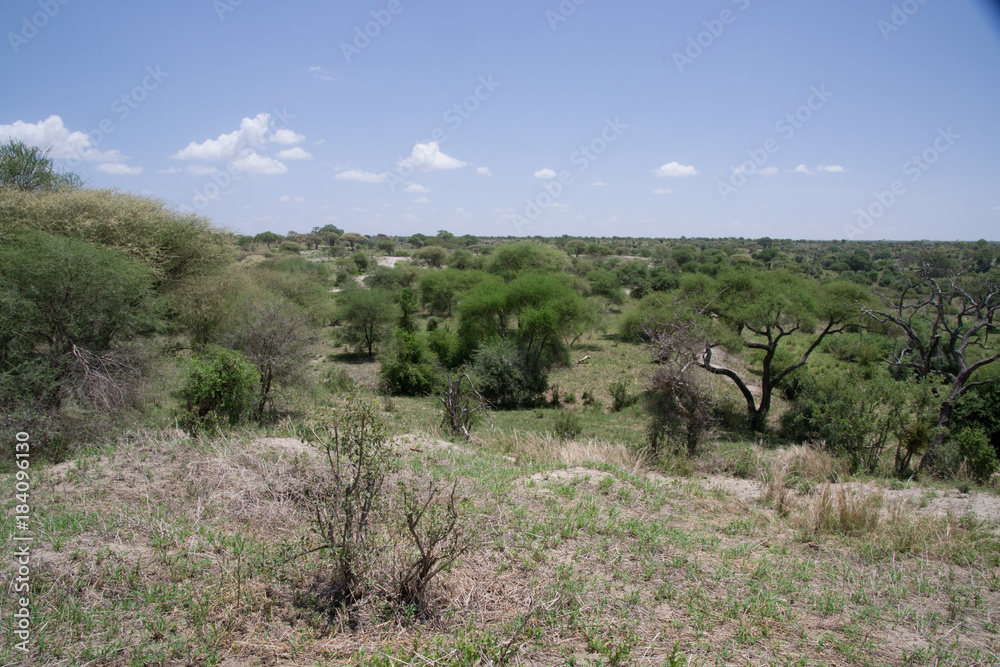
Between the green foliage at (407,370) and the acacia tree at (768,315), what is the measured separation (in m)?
12.4

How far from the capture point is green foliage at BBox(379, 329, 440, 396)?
25.2 metres

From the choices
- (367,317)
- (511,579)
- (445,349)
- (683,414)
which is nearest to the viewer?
(511,579)

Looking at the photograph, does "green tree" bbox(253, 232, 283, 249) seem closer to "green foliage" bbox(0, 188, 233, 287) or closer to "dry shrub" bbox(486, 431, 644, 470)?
"green foliage" bbox(0, 188, 233, 287)

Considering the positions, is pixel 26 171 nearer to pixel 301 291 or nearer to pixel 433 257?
pixel 301 291

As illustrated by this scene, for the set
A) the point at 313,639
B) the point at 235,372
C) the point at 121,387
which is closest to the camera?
the point at 313,639

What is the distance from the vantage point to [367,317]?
3092 cm

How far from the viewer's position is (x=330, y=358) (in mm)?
30938

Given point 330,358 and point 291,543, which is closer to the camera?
point 291,543

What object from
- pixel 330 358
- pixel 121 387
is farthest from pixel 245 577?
pixel 330 358

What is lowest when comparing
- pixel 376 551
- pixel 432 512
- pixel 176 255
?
pixel 376 551

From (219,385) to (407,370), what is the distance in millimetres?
13328

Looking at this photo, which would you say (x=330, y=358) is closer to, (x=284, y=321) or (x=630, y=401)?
(x=284, y=321)

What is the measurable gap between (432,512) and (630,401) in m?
19.8

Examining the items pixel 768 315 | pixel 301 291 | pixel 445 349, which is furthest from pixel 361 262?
pixel 768 315
